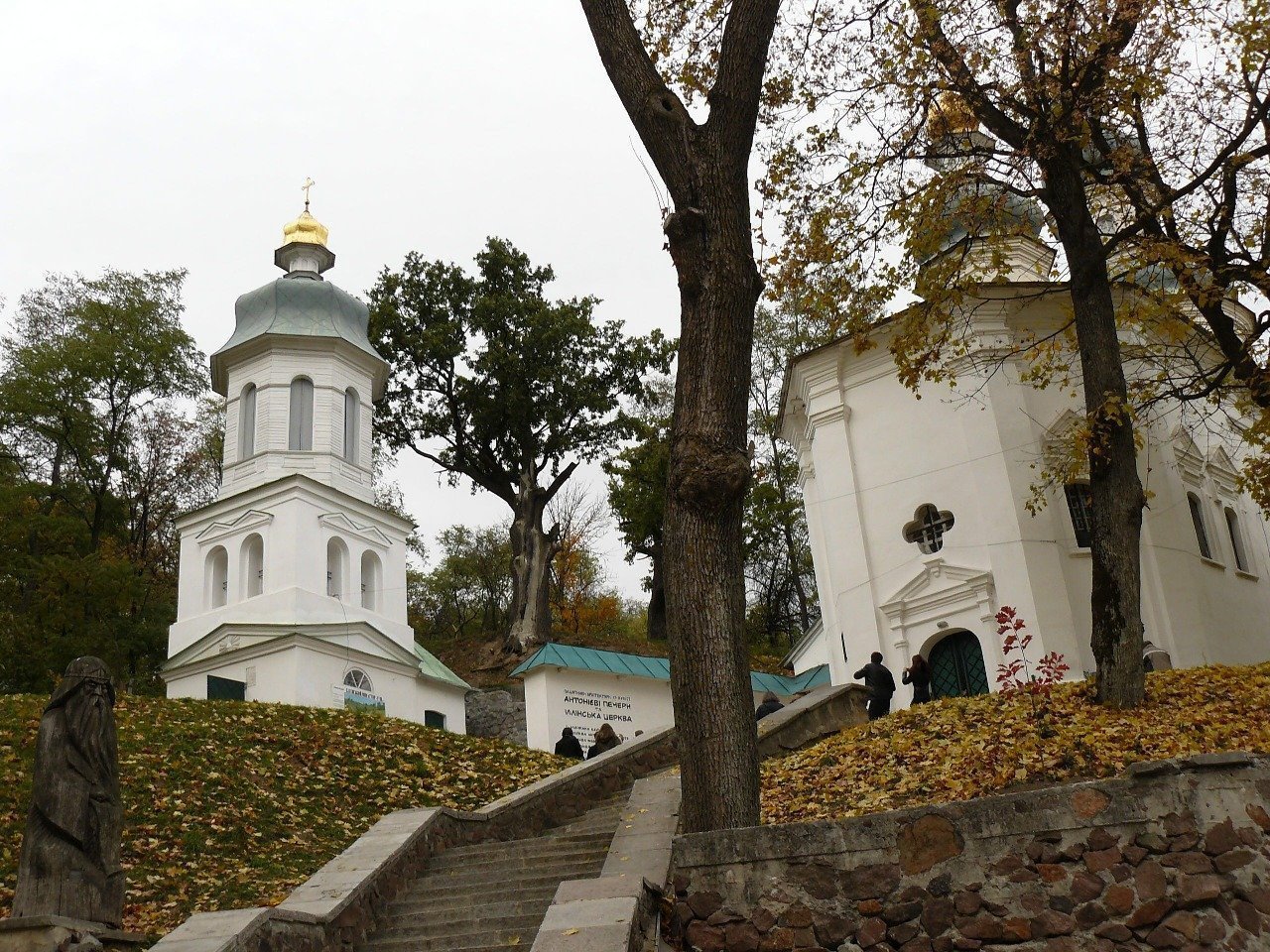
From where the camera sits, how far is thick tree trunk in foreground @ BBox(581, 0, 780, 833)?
8375 millimetres

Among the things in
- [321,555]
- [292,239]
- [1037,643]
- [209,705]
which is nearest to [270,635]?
[321,555]

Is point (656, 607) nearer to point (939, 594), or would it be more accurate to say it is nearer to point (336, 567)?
point (336, 567)

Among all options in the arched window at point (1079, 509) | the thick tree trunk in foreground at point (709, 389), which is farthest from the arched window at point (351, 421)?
the thick tree trunk in foreground at point (709, 389)

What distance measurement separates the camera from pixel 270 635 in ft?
94.0

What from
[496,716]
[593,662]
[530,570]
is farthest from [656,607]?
[593,662]

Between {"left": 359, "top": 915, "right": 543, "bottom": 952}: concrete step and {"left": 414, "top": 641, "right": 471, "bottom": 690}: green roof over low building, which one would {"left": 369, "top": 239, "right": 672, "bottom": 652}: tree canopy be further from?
{"left": 359, "top": 915, "right": 543, "bottom": 952}: concrete step

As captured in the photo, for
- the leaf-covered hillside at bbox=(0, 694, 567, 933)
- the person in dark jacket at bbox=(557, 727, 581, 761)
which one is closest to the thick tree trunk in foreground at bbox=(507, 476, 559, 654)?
the person in dark jacket at bbox=(557, 727, 581, 761)

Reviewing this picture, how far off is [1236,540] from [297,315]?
23.8 m

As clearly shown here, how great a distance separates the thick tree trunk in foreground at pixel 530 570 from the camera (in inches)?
1506

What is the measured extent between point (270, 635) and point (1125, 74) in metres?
22.0

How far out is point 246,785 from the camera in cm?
1433

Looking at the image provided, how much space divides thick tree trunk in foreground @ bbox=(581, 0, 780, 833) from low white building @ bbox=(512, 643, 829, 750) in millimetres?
15657

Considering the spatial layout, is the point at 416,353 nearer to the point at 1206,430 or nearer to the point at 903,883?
the point at 1206,430

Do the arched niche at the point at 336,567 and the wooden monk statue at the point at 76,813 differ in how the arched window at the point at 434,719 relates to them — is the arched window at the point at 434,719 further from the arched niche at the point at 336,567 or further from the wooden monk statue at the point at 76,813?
the wooden monk statue at the point at 76,813
